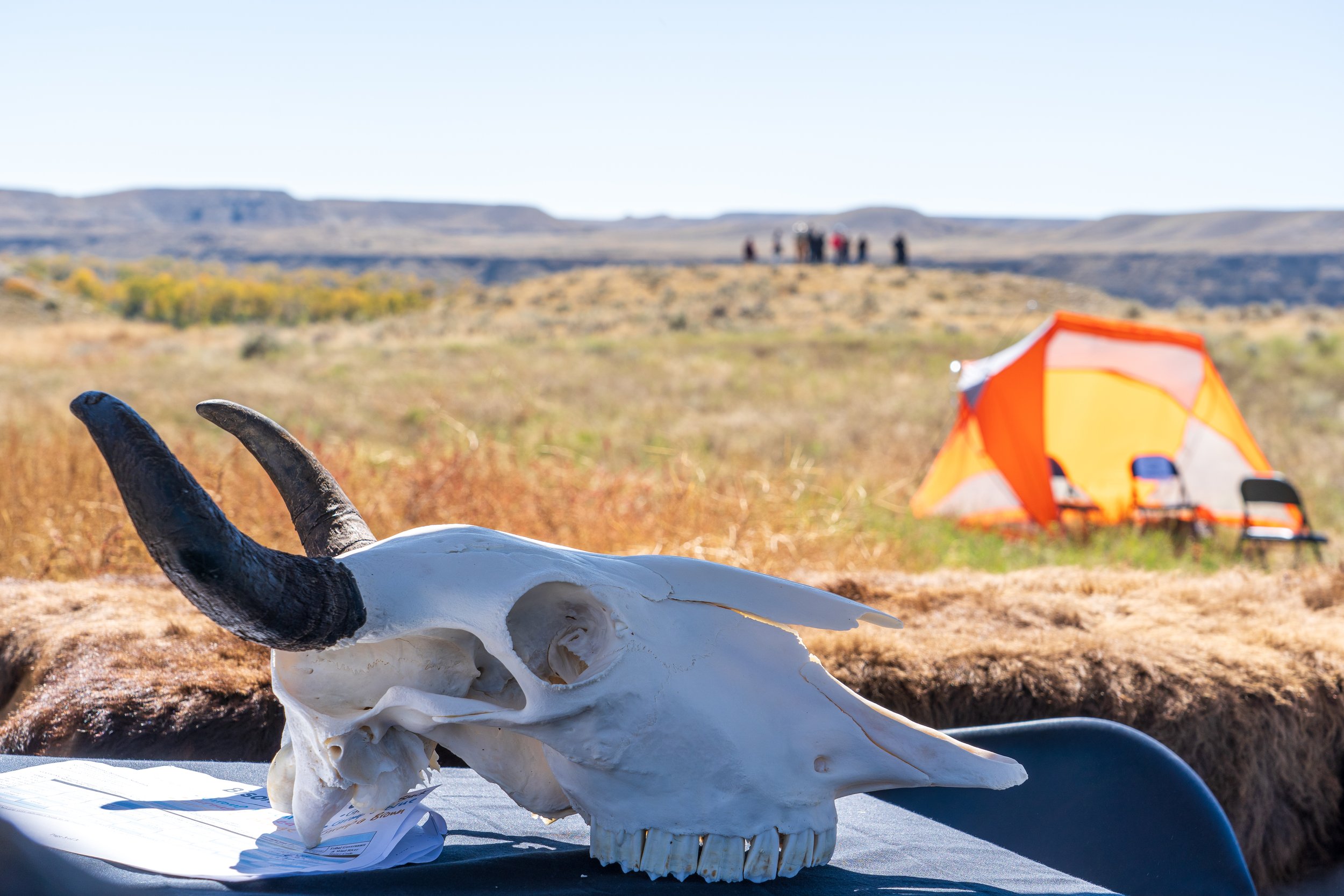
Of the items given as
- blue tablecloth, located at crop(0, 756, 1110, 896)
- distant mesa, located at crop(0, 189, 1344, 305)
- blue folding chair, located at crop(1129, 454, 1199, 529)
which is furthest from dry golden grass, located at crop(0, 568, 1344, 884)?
distant mesa, located at crop(0, 189, 1344, 305)

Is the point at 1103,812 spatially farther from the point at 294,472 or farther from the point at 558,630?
the point at 294,472

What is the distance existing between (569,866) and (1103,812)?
4.08ft

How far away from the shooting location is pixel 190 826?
1.72 m

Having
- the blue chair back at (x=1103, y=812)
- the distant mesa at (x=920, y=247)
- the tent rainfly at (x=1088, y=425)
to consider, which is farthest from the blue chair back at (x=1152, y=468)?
the distant mesa at (x=920, y=247)

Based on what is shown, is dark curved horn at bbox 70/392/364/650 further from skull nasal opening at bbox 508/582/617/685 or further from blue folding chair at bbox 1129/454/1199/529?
blue folding chair at bbox 1129/454/1199/529

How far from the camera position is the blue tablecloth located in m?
1.54

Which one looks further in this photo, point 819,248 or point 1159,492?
point 819,248

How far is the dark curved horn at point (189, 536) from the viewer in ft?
4.02

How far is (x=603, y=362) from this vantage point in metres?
18.9

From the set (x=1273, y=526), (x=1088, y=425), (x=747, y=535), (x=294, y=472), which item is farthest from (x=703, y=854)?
(x=1088, y=425)

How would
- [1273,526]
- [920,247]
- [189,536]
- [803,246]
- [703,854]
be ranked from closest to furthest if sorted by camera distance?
1. [189,536]
2. [703,854]
3. [1273,526]
4. [803,246]
5. [920,247]

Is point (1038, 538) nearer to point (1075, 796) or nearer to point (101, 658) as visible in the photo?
point (1075, 796)

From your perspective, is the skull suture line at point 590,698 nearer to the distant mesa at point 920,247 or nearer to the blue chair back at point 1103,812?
the blue chair back at point 1103,812

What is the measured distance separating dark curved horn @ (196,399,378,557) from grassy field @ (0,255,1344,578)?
265 centimetres
